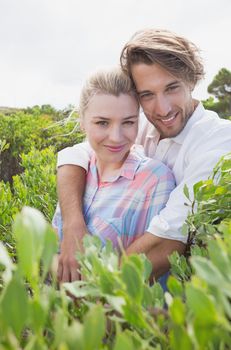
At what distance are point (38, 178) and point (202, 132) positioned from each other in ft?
5.60

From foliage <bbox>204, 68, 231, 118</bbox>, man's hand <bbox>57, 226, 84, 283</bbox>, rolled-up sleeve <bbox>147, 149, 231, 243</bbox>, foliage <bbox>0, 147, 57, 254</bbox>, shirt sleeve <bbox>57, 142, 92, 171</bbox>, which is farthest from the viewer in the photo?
foliage <bbox>204, 68, 231, 118</bbox>

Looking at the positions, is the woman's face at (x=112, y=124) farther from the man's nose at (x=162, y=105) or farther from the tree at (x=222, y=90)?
the tree at (x=222, y=90)

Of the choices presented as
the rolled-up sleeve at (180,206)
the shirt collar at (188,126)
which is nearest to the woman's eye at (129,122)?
the shirt collar at (188,126)

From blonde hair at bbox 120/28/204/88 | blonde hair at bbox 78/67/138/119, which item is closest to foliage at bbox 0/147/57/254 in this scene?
blonde hair at bbox 78/67/138/119

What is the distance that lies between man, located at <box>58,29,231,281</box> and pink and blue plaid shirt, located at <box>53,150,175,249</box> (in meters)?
0.08

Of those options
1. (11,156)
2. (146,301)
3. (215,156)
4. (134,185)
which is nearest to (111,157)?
(134,185)

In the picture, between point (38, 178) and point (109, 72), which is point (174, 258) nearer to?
point (109, 72)

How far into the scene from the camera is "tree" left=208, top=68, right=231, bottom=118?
2702cm

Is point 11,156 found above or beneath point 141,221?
beneath

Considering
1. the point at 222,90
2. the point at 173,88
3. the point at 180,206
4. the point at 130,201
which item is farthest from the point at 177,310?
the point at 222,90

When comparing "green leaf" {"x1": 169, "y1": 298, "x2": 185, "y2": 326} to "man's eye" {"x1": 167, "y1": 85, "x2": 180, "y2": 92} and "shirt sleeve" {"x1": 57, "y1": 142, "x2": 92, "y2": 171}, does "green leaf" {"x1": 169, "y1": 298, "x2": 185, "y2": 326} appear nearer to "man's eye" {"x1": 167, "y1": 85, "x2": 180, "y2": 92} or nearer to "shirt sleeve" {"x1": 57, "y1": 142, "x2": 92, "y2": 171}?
"man's eye" {"x1": 167, "y1": 85, "x2": 180, "y2": 92}

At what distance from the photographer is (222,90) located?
28125 millimetres

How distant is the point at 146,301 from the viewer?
28.6 inches

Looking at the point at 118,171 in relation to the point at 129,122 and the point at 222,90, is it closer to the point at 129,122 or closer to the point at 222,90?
the point at 129,122
